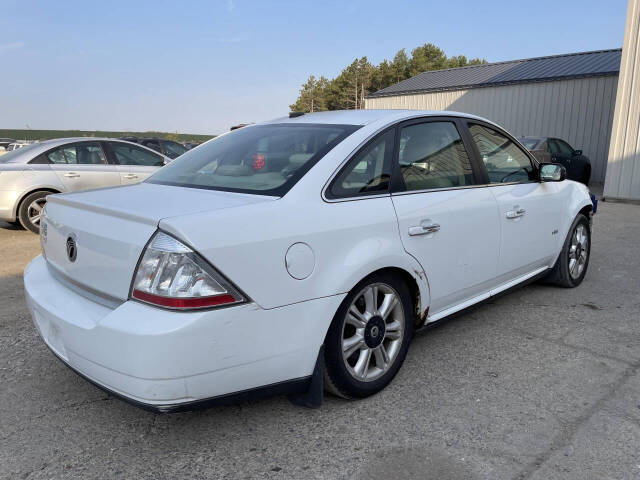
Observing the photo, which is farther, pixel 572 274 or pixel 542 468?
pixel 572 274

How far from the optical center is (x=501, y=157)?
3.84 meters

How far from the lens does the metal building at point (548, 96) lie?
696 inches

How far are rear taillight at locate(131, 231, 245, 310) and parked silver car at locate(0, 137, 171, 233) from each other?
210 inches

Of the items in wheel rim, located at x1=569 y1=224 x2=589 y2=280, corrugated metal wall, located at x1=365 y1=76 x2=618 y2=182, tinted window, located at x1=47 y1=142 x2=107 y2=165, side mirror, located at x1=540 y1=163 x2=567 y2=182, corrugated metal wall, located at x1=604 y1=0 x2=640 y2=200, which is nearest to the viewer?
side mirror, located at x1=540 y1=163 x2=567 y2=182

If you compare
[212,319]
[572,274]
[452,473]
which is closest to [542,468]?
[452,473]

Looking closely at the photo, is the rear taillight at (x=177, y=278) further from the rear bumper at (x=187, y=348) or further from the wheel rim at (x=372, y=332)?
the wheel rim at (x=372, y=332)

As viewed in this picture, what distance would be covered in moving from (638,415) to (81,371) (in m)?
2.64

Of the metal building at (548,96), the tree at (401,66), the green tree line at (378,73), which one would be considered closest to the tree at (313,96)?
the green tree line at (378,73)

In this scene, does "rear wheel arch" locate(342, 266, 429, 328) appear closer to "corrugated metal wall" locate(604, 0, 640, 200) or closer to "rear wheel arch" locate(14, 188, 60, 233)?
"rear wheel arch" locate(14, 188, 60, 233)

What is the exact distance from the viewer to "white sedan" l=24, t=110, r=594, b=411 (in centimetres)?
207

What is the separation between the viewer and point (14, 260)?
594 centimetres

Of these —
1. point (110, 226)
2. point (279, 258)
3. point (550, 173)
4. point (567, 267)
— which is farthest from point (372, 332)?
point (567, 267)

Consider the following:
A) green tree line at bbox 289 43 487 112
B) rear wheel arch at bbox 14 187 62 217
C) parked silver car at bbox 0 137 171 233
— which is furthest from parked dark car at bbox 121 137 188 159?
green tree line at bbox 289 43 487 112

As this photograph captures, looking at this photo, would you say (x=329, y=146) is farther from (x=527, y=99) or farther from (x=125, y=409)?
(x=527, y=99)
